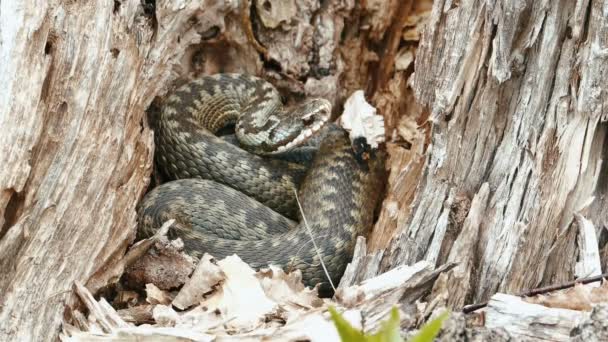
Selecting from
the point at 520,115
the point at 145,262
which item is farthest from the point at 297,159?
the point at 520,115

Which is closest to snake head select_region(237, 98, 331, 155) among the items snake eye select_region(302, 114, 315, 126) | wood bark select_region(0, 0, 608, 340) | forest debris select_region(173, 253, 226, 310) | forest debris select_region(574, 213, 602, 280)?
snake eye select_region(302, 114, 315, 126)

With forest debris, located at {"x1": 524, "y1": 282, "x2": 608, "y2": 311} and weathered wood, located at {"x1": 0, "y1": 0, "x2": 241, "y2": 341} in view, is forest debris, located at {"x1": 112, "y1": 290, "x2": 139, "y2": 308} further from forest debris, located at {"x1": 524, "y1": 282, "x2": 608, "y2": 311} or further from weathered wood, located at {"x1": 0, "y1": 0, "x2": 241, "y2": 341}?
forest debris, located at {"x1": 524, "y1": 282, "x2": 608, "y2": 311}

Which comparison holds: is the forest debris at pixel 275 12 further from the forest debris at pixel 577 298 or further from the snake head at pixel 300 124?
the forest debris at pixel 577 298

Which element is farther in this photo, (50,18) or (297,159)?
(297,159)

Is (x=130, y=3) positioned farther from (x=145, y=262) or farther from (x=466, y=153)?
(x=466, y=153)

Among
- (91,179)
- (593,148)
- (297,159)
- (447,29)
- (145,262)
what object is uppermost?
(447,29)

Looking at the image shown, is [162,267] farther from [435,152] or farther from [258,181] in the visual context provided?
[435,152]

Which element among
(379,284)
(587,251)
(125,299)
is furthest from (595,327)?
(125,299)
